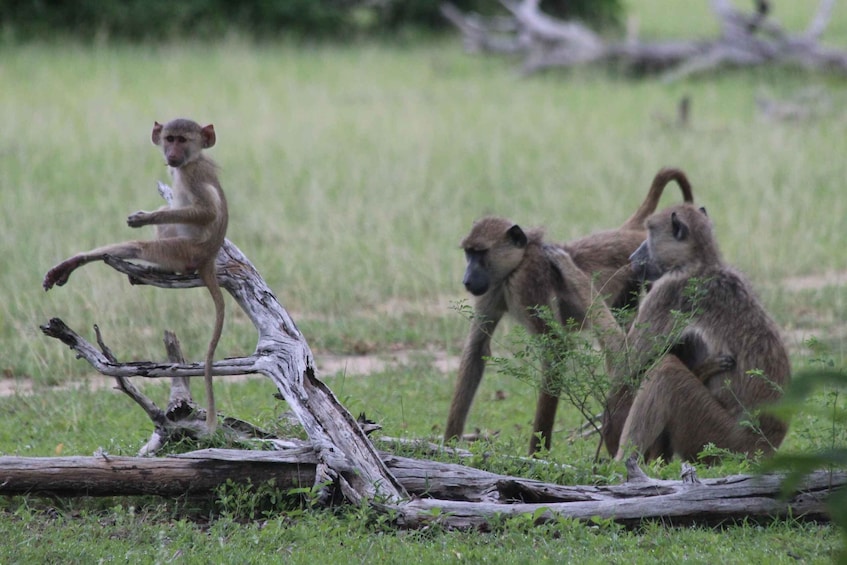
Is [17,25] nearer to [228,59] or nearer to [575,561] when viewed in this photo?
[228,59]

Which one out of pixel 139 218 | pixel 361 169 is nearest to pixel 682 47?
pixel 361 169

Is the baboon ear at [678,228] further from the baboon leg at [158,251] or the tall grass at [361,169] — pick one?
the tall grass at [361,169]

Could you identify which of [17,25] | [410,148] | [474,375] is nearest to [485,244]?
[474,375]

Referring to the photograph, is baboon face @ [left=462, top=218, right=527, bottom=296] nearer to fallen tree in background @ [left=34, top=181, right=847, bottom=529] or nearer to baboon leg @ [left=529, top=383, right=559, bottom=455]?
baboon leg @ [left=529, top=383, right=559, bottom=455]

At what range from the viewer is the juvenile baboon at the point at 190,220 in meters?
5.07

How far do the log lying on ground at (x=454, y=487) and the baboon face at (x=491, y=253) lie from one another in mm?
1525

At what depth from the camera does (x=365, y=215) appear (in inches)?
473

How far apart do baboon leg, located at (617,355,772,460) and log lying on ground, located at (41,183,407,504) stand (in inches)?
57.0

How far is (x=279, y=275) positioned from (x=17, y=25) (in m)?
14.4

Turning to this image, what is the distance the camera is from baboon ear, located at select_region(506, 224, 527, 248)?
6.36 meters

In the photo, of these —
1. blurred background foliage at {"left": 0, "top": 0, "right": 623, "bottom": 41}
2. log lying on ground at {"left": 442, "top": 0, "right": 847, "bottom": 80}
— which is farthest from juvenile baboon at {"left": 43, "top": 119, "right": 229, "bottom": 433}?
blurred background foliage at {"left": 0, "top": 0, "right": 623, "bottom": 41}

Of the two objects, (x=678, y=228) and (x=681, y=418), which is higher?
(x=678, y=228)

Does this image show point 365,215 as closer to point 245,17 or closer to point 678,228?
point 678,228

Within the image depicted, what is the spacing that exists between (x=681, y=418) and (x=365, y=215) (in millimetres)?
6753
